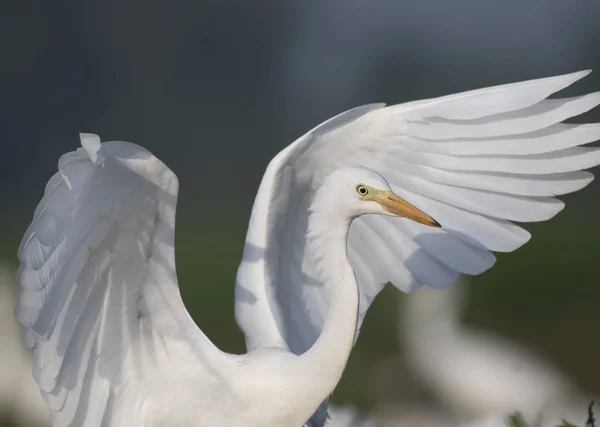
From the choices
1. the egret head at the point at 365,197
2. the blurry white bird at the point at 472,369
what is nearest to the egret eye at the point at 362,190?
the egret head at the point at 365,197

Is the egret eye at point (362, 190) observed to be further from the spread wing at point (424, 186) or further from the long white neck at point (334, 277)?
the spread wing at point (424, 186)

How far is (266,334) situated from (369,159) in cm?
53

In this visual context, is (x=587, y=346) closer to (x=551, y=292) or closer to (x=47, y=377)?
(x=551, y=292)

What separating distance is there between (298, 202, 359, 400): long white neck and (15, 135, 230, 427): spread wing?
0.89 feet

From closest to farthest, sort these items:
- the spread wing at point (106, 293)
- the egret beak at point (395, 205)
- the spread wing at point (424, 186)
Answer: the spread wing at point (106, 293) → the egret beak at point (395, 205) → the spread wing at point (424, 186)

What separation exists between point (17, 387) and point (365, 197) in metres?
2.24

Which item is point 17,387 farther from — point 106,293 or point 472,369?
point 106,293

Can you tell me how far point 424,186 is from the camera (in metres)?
3.01

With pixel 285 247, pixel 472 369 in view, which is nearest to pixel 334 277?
pixel 285 247

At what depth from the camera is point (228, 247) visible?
919cm

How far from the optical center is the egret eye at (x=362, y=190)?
2.49 metres

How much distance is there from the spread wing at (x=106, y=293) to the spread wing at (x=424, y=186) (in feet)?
1.23

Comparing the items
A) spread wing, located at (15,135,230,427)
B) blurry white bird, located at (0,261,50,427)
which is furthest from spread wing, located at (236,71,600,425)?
blurry white bird, located at (0,261,50,427)

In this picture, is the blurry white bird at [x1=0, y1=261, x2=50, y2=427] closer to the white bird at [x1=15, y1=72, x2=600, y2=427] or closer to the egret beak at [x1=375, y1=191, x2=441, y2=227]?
the white bird at [x1=15, y1=72, x2=600, y2=427]
